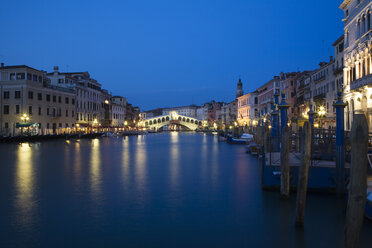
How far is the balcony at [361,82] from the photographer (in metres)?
18.3

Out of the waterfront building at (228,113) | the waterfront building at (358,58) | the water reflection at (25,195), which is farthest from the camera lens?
the waterfront building at (228,113)

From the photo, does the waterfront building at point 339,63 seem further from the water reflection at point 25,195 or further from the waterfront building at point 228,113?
the waterfront building at point 228,113

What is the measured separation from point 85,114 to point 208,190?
4585cm

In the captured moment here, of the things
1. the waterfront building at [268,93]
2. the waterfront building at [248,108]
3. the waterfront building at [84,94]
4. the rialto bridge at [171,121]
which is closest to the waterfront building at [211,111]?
the rialto bridge at [171,121]

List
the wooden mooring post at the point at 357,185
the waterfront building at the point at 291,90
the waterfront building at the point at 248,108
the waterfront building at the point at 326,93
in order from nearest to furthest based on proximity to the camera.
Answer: the wooden mooring post at the point at 357,185
the waterfront building at the point at 326,93
the waterfront building at the point at 291,90
the waterfront building at the point at 248,108

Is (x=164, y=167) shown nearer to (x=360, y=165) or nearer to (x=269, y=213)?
(x=269, y=213)

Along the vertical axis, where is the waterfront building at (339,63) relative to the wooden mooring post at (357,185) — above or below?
above

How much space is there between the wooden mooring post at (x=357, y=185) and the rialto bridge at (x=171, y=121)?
106 m

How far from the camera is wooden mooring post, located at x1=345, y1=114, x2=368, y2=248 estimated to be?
480 cm

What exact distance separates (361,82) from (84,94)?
41656mm

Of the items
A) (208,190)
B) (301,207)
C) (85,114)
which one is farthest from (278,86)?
(301,207)

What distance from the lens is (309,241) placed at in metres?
6.49

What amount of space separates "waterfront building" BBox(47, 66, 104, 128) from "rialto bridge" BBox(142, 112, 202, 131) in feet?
161

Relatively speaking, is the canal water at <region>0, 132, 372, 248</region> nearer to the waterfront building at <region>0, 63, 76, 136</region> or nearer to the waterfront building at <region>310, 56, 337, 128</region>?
the waterfront building at <region>310, 56, 337, 128</region>
